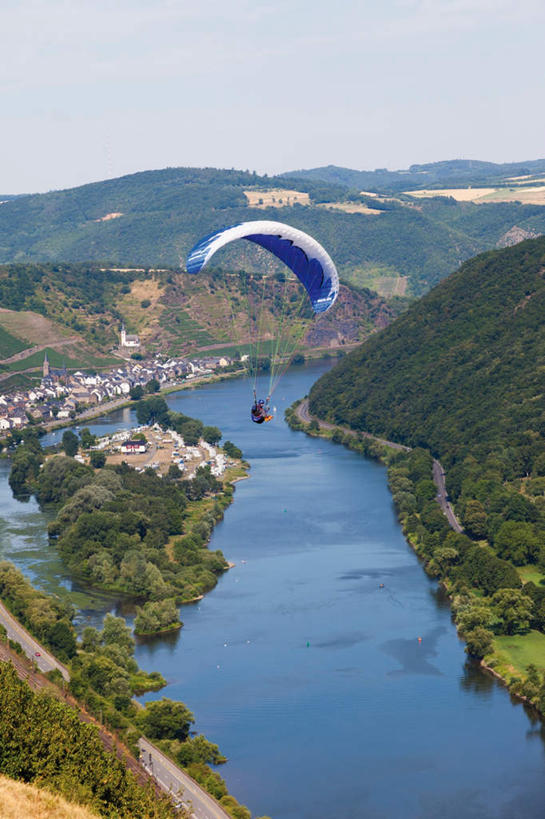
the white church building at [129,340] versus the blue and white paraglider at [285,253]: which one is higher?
the blue and white paraglider at [285,253]

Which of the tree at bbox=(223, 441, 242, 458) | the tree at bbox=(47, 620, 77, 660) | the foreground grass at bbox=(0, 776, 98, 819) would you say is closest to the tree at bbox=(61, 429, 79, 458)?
the tree at bbox=(223, 441, 242, 458)

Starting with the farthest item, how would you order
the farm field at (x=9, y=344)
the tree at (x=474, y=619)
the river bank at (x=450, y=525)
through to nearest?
1. the farm field at (x=9, y=344)
2. the tree at (x=474, y=619)
3. the river bank at (x=450, y=525)

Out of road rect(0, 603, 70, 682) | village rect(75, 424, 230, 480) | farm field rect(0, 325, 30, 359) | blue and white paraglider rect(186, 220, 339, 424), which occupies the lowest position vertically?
road rect(0, 603, 70, 682)

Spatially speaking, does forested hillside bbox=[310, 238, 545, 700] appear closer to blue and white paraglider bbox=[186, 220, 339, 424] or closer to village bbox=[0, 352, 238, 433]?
blue and white paraglider bbox=[186, 220, 339, 424]


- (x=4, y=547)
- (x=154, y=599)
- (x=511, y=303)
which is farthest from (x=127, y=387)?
(x=154, y=599)

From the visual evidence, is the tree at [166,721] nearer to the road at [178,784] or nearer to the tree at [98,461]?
the road at [178,784]

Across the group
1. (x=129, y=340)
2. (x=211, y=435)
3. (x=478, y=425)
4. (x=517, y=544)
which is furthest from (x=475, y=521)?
(x=129, y=340)

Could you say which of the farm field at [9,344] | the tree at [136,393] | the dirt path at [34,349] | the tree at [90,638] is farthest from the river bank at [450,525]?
the farm field at [9,344]

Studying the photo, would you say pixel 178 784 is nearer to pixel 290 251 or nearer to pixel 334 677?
pixel 334 677
